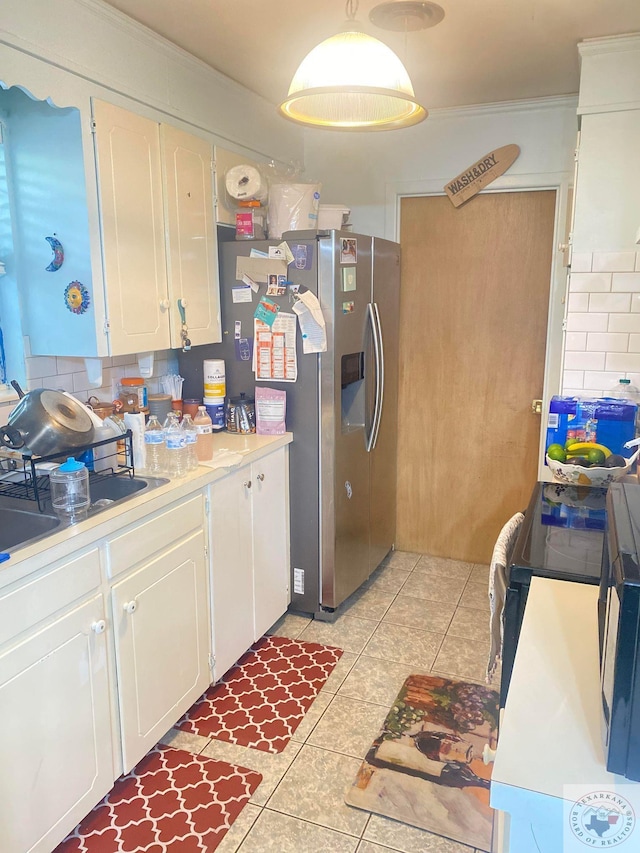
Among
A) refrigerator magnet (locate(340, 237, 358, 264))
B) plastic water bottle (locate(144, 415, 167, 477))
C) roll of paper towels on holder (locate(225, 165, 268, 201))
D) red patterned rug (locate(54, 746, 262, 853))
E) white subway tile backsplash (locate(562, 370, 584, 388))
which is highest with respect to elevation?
roll of paper towels on holder (locate(225, 165, 268, 201))

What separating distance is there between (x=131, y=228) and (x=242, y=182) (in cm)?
72

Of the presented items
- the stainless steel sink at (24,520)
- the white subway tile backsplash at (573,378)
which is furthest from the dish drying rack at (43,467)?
the white subway tile backsplash at (573,378)

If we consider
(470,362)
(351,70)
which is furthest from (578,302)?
(351,70)

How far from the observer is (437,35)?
7.88 ft

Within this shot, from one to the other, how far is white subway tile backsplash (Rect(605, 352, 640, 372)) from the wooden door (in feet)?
2.49

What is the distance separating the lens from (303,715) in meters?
2.40

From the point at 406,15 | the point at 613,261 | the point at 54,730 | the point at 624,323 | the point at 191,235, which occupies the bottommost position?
the point at 54,730

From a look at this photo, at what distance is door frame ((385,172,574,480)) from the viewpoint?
3.22 metres

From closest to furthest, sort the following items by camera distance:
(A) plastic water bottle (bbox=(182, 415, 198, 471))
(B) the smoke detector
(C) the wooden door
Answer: (B) the smoke detector < (A) plastic water bottle (bbox=(182, 415, 198, 471)) < (C) the wooden door

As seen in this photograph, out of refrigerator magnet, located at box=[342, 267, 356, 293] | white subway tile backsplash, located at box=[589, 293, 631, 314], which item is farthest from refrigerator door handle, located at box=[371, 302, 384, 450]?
white subway tile backsplash, located at box=[589, 293, 631, 314]

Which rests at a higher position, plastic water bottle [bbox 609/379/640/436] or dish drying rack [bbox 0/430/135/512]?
plastic water bottle [bbox 609/379/640/436]

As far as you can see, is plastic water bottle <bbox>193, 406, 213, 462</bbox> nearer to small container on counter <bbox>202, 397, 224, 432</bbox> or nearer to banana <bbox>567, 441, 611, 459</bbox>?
small container on counter <bbox>202, 397, 224, 432</bbox>

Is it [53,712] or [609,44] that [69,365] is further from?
[609,44]

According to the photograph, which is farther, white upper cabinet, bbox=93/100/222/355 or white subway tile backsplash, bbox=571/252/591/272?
white subway tile backsplash, bbox=571/252/591/272
